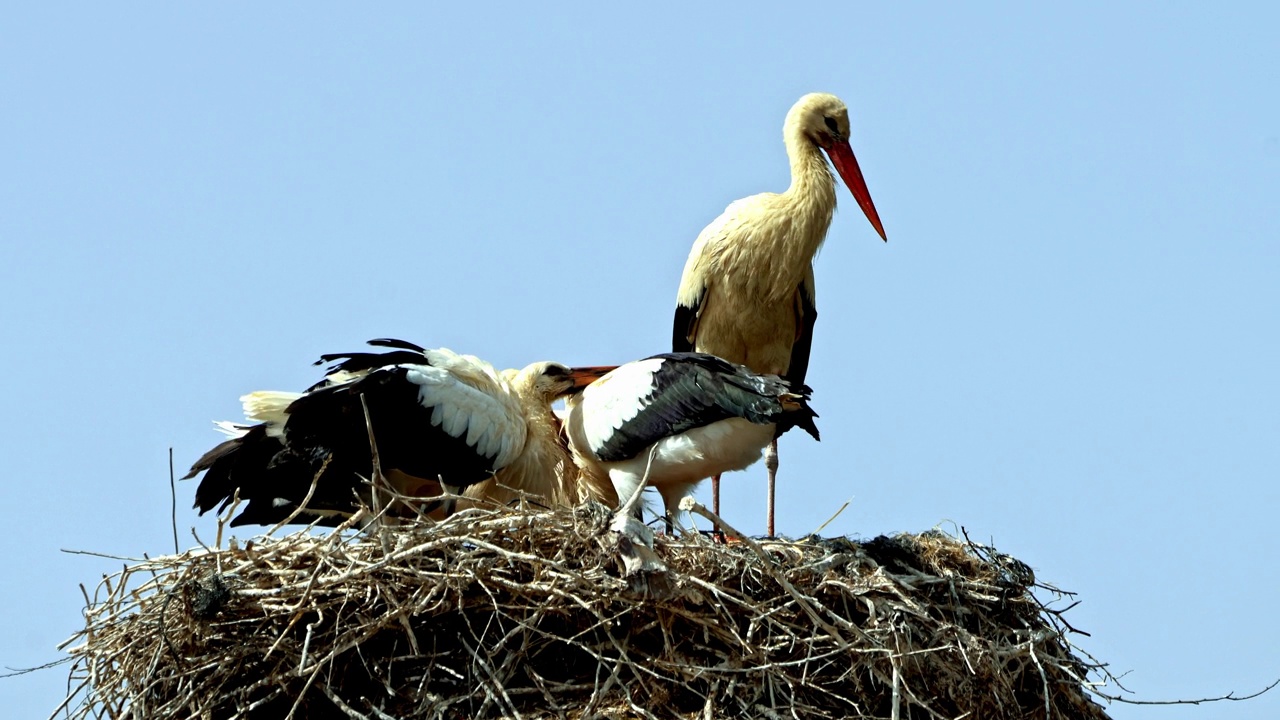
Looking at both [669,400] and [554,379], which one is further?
[554,379]

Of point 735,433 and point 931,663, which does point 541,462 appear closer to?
point 735,433

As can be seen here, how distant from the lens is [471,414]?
7.02m

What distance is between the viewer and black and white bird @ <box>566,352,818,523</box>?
6703mm

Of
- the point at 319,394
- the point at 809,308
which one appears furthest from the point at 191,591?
the point at 809,308

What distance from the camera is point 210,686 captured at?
18.0 ft

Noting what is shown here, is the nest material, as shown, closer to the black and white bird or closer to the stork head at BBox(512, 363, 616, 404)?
the black and white bird

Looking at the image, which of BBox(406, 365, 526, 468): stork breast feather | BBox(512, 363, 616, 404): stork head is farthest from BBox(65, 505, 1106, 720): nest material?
BBox(512, 363, 616, 404): stork head

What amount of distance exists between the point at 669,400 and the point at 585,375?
115cm

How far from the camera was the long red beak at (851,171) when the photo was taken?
8.62 metres

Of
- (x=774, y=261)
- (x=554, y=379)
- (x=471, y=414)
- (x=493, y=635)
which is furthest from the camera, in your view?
(x=774, y=261)

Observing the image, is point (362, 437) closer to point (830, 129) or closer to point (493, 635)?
point (493, 635)

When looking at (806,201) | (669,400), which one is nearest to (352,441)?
(669,400)

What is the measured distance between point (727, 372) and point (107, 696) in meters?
2.52

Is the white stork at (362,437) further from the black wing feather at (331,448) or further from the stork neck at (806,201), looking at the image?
the stork neck at (806,201)
